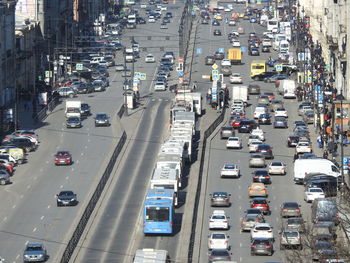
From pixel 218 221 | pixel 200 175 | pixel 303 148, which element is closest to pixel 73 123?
pixel 303 148

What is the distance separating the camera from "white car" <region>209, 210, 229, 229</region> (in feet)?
310

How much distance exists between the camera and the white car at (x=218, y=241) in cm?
8856

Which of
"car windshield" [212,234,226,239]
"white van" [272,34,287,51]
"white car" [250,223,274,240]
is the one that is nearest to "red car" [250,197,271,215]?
"white car" [250,223,274,240]

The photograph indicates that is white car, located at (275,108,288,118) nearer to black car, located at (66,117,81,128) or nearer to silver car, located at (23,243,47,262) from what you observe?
black car, located at (66,117,81,128)

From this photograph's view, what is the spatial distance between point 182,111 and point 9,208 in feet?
105

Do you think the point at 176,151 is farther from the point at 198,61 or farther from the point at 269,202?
the point at 198,61

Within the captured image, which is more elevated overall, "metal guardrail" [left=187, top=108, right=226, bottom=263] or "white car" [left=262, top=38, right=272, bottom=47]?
"white car" [left=262, top=38, right=272, bottom=47]

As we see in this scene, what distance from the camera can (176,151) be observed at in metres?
111

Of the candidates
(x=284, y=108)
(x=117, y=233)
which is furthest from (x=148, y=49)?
(x=117, y=233)

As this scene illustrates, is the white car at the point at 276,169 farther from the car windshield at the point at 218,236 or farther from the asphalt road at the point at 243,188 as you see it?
the car windshield at the point at 218,236

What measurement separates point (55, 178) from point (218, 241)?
26.0m

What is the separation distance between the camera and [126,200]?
342 ft

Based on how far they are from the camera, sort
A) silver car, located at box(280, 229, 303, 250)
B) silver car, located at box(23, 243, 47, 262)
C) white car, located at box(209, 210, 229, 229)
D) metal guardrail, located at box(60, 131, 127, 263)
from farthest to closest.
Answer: white car, located at box(209, 210, 229, 229), metal guardrail, located at box(60, 131, 127, 263), silver car, located at box(280, 229, 303, 250), silver car, located at box(23, 243, 47, 262)

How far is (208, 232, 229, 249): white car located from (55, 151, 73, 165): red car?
29436 millimetres
